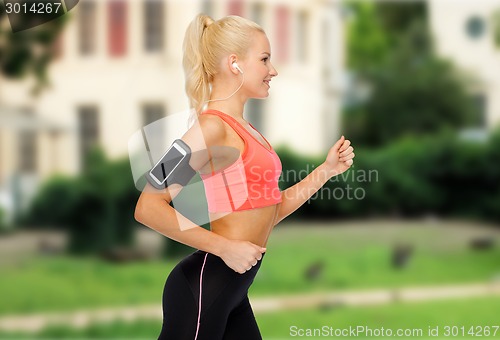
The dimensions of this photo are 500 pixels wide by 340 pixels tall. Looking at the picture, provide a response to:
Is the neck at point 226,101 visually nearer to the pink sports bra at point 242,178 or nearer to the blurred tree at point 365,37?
the pink sports bra at point 242,178

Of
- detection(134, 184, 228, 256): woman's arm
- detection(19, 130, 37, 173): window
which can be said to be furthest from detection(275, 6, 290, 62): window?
detection(134, 184, 228, 256): woman's arm

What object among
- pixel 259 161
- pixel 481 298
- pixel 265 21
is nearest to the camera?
pixel 259 161

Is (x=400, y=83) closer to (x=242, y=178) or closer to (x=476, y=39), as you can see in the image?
(x=476, y=39)

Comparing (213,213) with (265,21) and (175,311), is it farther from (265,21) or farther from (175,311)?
(265,21)

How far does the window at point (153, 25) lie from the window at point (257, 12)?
754mm

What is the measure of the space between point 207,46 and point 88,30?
18.3ft

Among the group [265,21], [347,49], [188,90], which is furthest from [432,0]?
[188,90]

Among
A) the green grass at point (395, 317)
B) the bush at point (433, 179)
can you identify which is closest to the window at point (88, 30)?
the bush at point (433, 179)

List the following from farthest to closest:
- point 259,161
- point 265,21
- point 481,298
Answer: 1. point 481,298
2. point 265,21
3. point 259,161

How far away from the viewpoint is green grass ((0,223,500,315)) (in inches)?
270

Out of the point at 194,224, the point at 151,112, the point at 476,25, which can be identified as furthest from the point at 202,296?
the point at 476,25

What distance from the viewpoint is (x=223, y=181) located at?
1.49m

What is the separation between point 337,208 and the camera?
7145 millimetres

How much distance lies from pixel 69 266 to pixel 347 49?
123 inches
